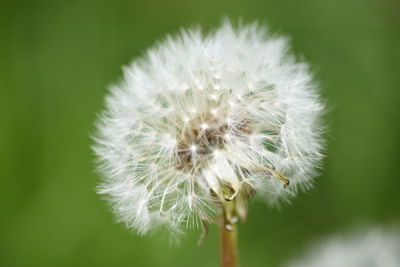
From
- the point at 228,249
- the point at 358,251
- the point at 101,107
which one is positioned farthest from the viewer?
the point at 101,107

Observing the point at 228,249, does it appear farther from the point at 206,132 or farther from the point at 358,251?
the point at 358,251

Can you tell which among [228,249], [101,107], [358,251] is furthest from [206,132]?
[101,107]

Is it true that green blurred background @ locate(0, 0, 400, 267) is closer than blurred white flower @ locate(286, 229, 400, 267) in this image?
No

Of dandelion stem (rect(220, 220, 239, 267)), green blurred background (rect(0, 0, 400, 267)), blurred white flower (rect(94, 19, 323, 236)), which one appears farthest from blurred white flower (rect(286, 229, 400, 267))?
dandelion stem (rect(220, 220, 239, 267))

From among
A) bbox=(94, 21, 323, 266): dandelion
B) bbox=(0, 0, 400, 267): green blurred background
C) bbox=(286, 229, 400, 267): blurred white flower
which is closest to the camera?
bbox=(94, 21, 323, 266): dandelion

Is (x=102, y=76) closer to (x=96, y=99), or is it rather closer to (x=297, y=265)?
(x=96, y=99)

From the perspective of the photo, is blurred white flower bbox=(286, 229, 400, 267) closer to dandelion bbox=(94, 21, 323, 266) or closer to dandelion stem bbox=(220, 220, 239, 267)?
dandelion bbox=(94, 21, 323, 266)

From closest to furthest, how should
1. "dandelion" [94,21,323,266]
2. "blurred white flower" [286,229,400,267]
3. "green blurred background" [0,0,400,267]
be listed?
1. "dandelion" [94,21,323,266]
2. "blurred white flower" [286,229,400,267]
3. "green blurred background" [0,0,400,267]

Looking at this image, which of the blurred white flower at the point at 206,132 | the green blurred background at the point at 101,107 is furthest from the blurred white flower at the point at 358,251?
the blurred white flower at the point at 206,132
